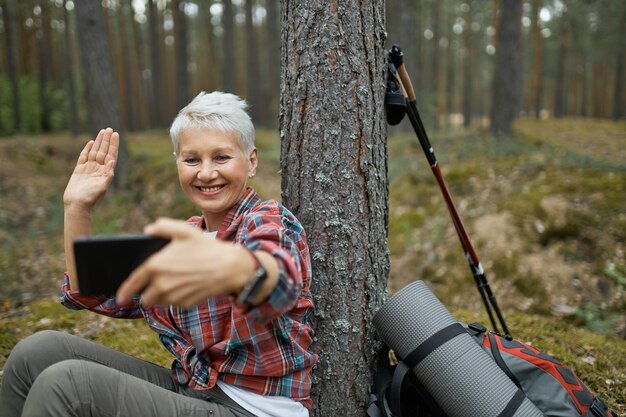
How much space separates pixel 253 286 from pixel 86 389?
34.3 inches

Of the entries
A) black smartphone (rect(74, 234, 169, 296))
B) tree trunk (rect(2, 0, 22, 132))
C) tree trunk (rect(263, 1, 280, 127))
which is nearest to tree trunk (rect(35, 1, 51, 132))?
tree trunk (rect(2, 0, 22, 132))

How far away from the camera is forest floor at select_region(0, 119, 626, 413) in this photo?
362cm

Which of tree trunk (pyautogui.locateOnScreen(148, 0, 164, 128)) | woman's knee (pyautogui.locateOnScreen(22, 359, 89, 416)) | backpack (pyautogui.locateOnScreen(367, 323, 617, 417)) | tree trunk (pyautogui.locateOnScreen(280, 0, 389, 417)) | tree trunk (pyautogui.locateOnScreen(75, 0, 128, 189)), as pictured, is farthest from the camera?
tree trunk (pyautogui.locateOnScreen(148, 0, 164, 128))

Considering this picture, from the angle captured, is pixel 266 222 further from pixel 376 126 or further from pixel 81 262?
pixel 376 126

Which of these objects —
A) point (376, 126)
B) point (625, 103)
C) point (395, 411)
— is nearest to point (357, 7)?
point (376, 126)

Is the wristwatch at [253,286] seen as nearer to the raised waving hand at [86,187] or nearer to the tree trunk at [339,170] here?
the tree trunk at [339,170]

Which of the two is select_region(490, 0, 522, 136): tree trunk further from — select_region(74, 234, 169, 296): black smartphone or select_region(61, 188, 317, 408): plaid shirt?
select_region(74, 234, 169, 296): black smartphone

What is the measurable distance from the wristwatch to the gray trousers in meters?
0.75

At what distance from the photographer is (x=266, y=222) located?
170 centimetres

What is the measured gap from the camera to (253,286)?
1.26 meters

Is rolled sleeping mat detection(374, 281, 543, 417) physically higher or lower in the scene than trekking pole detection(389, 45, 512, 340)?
lower

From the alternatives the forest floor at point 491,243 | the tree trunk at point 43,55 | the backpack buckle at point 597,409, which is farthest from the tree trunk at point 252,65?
the backpack buckle at point 597,409

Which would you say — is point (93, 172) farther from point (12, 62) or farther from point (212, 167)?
point (12, 62)

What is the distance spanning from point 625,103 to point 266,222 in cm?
3063
